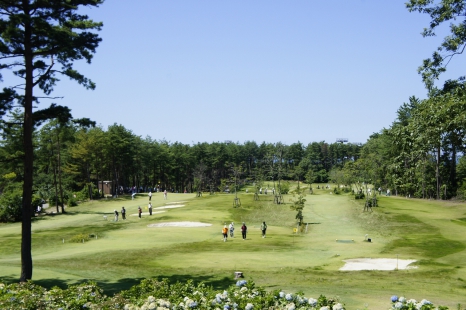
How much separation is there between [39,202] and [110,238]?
3008cm

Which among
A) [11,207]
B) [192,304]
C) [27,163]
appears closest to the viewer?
[192,304]

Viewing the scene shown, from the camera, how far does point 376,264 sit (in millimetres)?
26938

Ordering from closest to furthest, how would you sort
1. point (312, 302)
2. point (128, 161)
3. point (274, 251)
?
point (312, 302) < point (274, 251) < point (128, 161)

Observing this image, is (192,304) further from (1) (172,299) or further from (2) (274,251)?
(2) (274,251)

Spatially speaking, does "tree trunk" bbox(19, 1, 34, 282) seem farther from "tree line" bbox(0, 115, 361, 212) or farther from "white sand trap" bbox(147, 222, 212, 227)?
"white sand trap" bbox(147, 222, 212, 227)

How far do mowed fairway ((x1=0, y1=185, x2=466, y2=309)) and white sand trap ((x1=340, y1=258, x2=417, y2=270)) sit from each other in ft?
2.33

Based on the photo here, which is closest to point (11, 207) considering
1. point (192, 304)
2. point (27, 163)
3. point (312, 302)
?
point (27, 163)

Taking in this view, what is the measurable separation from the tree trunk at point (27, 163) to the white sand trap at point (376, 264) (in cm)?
1711

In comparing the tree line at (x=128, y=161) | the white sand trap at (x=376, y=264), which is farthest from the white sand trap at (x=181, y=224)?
the white sand trap at (x=376, y=264)

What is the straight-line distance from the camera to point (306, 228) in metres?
44.2

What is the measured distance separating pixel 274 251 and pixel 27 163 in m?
18.1

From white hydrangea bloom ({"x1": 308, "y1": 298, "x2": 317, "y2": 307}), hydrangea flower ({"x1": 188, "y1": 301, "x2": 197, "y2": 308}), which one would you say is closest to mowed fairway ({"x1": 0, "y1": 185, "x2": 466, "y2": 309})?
white hydrangea bloom ({"x1": 308, "y1": 298, "x2": 317, "y2": 307})

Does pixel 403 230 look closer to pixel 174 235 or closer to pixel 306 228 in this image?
pixel 306 228

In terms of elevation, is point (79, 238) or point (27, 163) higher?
point (27, 163)
